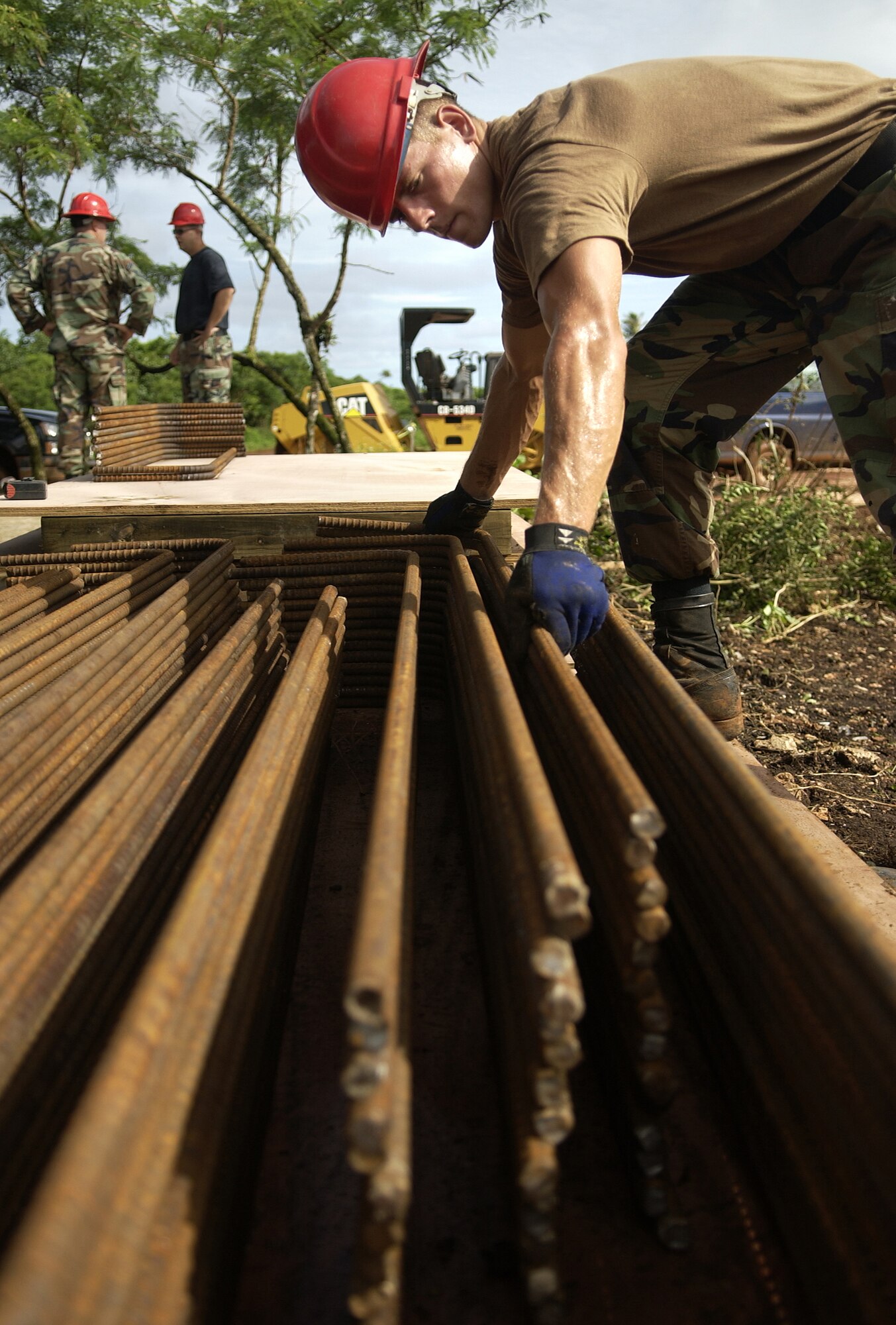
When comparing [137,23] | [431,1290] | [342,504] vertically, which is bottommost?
[431,1290]

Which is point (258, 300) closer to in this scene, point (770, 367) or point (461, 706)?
point (770, 367)

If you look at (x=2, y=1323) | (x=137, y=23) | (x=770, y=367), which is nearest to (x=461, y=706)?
(x=2, y=1323)

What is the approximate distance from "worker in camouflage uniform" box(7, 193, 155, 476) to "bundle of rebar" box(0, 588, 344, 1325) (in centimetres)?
714

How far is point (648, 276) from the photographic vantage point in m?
2.56

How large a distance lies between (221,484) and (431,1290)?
382 centimetres

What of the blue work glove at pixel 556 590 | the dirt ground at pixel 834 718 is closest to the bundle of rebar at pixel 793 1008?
the blue work glove at pixel 556 590

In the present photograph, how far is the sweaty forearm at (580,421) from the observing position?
1.75 meters

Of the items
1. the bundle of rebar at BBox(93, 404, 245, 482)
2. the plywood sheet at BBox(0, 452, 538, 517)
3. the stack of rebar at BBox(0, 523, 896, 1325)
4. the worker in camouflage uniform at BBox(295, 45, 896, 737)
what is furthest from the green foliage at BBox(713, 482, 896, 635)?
the stack of rebar at BBox(0, 523, 896, 1325)

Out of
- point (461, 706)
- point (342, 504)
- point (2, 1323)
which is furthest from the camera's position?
point (342, 504)

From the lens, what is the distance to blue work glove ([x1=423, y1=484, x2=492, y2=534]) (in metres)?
3.02

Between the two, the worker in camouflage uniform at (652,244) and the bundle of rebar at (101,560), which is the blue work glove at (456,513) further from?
the bundle of rebar at (101,560)

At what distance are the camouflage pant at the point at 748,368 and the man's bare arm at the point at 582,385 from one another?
0.87 meters

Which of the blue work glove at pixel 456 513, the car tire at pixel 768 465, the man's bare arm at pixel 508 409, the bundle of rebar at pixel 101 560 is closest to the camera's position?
the bundle of rebar at pixel 101 560

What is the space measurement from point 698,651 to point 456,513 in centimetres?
89
